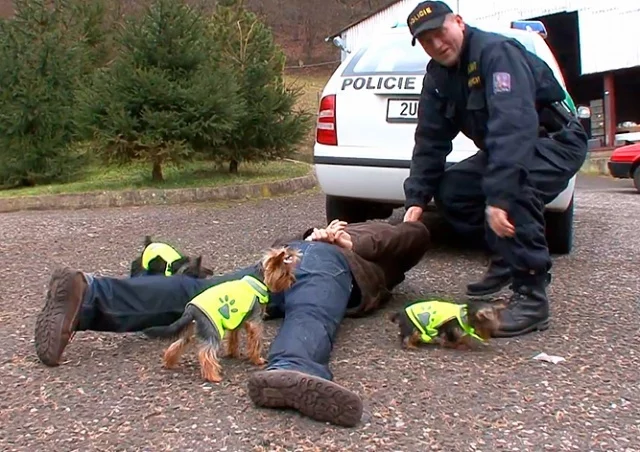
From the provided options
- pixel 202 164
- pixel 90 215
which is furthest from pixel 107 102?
pixel 202 164

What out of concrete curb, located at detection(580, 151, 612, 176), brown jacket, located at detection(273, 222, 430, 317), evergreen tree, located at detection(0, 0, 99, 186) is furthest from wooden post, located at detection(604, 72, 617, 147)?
brown jacket, located at detection(273, 222, 430, 317)

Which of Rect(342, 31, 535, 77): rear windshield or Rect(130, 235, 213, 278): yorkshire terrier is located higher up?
Rect(342, 31, 535, 77): rear windshield

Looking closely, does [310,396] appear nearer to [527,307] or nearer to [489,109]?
[527,307]

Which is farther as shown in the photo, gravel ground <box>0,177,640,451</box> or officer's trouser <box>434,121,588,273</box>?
officer's trouser <box>434,121,588,273</box>

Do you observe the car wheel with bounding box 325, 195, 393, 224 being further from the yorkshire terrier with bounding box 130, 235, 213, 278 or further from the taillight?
the yorkshire terrier with bounding box 130, 235, 213, 278

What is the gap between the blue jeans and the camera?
2849mm

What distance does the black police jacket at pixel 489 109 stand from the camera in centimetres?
321

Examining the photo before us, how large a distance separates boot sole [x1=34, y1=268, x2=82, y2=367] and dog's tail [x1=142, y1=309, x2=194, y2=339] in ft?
1.01

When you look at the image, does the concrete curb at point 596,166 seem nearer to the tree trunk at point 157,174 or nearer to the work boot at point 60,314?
the tree trunk at point 157,174

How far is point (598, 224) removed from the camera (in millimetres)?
7172

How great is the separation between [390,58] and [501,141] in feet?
7.05

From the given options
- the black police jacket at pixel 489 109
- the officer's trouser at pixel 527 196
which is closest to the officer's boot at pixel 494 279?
the officer's trouser at pixel 527 196

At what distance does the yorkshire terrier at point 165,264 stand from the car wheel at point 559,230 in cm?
259

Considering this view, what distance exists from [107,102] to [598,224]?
589 cm
